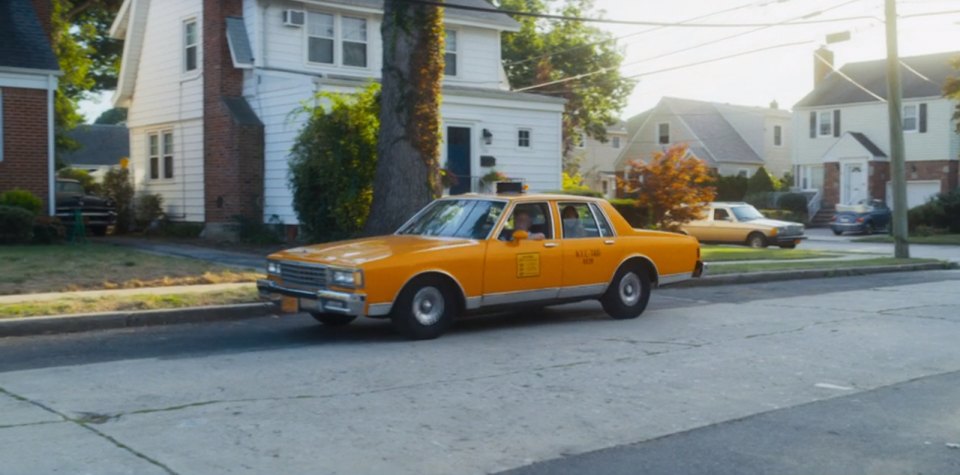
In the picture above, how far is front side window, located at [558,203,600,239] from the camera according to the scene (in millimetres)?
11664

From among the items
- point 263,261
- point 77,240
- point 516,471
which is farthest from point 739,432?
point 77,240

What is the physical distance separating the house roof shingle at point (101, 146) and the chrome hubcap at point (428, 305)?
159 feet

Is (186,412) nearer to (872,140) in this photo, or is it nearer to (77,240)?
(77,240)

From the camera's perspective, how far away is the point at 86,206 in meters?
24.5

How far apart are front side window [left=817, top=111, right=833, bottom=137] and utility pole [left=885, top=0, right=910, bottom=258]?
29.3 meters

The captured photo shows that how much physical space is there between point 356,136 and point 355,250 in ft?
29.6

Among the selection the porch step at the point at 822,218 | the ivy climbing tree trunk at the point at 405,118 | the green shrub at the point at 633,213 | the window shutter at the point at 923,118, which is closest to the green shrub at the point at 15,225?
the ivy climbing tree trunk at the point at 405,118

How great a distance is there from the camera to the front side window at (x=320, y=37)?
24766 millimetres

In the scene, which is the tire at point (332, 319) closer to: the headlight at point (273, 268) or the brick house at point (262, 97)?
the headlight at point (273, 268)

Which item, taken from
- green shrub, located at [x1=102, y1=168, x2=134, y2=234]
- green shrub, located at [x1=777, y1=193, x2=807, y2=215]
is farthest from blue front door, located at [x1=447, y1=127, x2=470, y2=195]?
green shrub, located at [x1=777, y1=193, x2=807, y2=215]

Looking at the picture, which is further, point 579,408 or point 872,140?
point 872,140

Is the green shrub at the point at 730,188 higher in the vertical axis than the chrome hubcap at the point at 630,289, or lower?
higher

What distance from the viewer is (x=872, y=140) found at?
1928 inches

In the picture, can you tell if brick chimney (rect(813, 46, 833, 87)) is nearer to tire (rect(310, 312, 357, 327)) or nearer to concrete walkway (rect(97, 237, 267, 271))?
concrete walkway (rect(97, 237, 267, 271))
